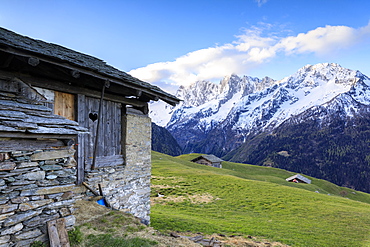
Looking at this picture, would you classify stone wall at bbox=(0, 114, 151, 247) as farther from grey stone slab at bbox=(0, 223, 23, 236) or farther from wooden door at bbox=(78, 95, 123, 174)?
wooden door at bbox=(78, 95, 123, 174)

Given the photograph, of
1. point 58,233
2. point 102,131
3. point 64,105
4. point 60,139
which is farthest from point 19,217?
point 102,131

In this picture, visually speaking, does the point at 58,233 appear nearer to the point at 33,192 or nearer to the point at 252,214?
the point at 33,192

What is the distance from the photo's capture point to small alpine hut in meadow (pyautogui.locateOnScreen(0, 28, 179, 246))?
5525mm

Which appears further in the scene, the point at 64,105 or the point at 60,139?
the point at 64,105

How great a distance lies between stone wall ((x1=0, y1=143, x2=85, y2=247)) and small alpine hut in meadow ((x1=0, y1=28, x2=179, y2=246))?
18 mm

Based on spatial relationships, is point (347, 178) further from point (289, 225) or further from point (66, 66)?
point (66, 66)

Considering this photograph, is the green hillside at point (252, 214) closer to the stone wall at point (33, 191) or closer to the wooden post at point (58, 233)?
the wooden post at point (58, 233)

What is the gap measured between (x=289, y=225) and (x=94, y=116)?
53.9 ft

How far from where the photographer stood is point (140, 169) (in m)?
12.2

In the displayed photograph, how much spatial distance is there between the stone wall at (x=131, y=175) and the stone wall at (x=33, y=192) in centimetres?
351

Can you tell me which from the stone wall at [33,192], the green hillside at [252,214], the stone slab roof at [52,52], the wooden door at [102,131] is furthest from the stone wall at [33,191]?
the green hillside at [252,214]

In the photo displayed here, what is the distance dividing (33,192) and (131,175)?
610 centimetres

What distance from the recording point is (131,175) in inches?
459

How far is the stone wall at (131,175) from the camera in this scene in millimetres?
10336
